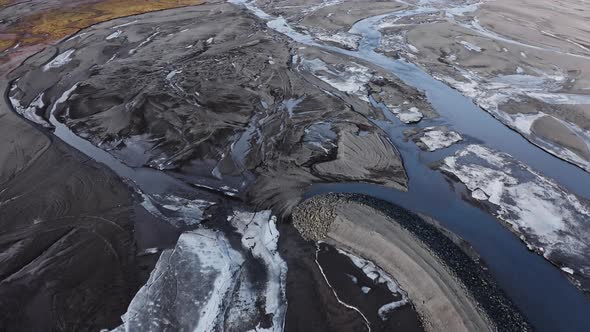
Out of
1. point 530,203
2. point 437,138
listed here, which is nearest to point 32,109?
point 437,138

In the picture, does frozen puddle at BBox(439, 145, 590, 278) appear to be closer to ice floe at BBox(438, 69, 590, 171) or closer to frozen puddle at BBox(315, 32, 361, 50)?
ice floe at BBox(438, 69, 590, 171)

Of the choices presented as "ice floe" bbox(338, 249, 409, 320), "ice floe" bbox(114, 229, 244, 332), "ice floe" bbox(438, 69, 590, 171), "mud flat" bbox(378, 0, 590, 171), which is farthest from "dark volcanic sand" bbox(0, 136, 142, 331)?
"mud flat" bbox(378, 0, 590, 171)

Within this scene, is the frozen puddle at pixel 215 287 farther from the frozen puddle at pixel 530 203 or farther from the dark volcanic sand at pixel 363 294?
the frozen puddle at pixel 530 203

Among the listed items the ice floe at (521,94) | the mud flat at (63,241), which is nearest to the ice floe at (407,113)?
the ice floe at (521,94)

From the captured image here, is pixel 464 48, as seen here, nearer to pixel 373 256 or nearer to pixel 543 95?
pixel 543 95

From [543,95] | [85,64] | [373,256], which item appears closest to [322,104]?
[373,256]

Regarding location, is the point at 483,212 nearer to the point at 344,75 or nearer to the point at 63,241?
the point at 344,75
